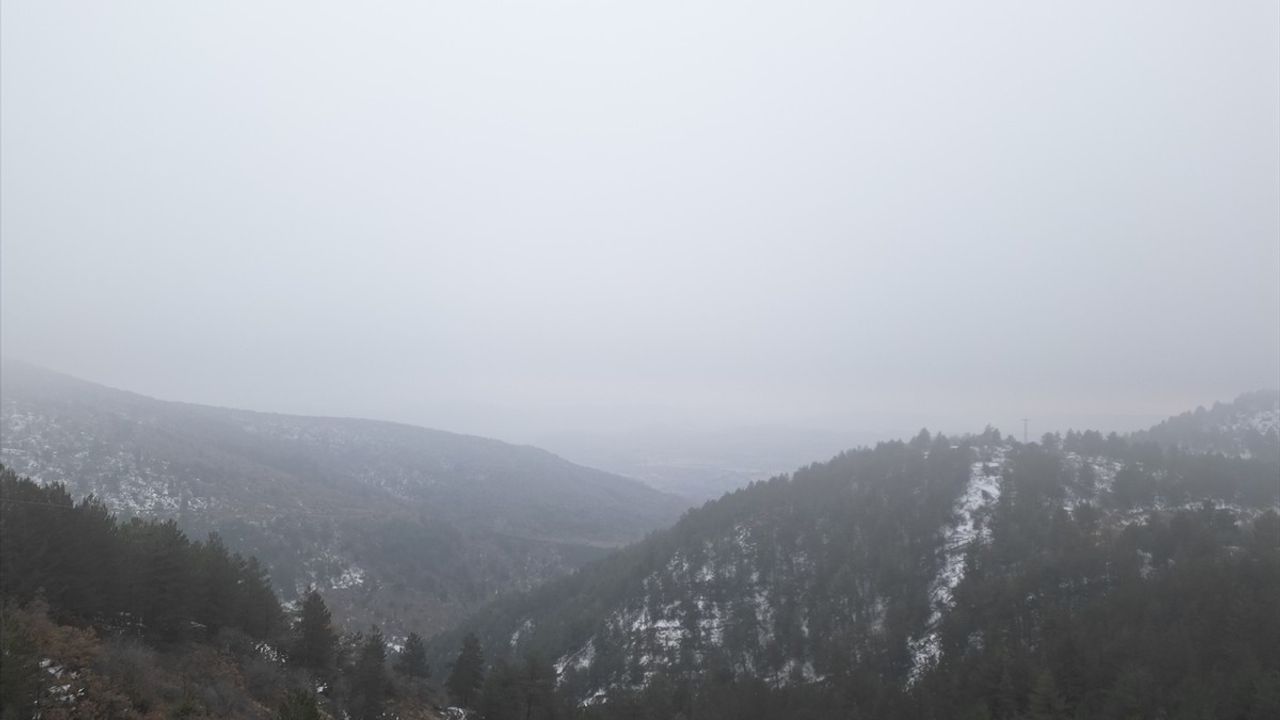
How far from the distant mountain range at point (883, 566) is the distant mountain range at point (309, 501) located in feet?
75.7

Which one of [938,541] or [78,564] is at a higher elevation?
[78,564]

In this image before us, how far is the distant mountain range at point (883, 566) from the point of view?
2239 inches

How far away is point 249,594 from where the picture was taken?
3091 cm

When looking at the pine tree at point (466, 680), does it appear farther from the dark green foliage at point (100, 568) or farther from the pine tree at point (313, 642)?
the dark green foliage at point (100, 568)

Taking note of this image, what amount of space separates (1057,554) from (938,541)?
13215mm

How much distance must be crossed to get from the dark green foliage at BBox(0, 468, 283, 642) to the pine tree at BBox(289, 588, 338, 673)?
314 centimetres

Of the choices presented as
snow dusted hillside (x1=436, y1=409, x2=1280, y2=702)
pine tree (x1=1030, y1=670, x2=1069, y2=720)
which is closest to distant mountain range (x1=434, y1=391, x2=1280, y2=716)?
snow dusted hillside (x1=436, y1=409, x2=1280, y2=702)

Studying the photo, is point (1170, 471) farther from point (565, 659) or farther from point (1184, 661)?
point (565, 659)

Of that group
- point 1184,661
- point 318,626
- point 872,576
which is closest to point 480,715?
point 318,626

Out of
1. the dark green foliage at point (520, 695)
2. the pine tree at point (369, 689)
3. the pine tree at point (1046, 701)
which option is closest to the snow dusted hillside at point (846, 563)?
the pine tree at point (1046, 701)

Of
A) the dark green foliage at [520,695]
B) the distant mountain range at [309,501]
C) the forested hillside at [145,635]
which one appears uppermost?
the forested hillside at [145,635]

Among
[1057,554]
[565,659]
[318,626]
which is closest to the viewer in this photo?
[318,626]

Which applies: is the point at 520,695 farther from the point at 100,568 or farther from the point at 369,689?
the point at 100,568

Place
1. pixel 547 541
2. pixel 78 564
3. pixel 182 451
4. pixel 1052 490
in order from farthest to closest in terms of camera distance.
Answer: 1. pixel 547 541
2. pixel 182 451
3. pixel 1052 490
4. pixel 78 564
